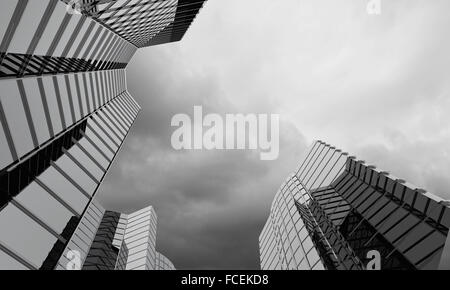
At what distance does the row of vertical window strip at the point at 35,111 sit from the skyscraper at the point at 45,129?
3 cm

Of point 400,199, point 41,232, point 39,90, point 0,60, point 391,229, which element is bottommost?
point 41,232

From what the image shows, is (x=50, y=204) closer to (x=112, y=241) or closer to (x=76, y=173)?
(x=76, y=173)

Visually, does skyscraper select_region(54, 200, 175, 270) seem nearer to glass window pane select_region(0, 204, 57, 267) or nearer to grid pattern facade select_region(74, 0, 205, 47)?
glass window pane select_region(0, 204, 57, 267)

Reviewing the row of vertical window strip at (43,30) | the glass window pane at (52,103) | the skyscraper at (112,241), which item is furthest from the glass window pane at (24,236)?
the skyscraper at (112,241)

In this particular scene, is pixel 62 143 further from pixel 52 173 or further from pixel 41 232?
pixel 41 232

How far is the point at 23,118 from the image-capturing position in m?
11.3

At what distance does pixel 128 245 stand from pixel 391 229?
41436 mm

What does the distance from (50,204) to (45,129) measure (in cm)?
338

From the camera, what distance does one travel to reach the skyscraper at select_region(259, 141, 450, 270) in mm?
13422

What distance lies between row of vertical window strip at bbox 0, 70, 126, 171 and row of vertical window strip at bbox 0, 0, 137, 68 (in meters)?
1.11

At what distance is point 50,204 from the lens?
40.8 ft

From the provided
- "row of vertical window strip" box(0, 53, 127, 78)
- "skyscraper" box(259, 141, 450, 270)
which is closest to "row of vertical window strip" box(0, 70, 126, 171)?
"row of vertical window strip" box(0, 53, 127, 78)
